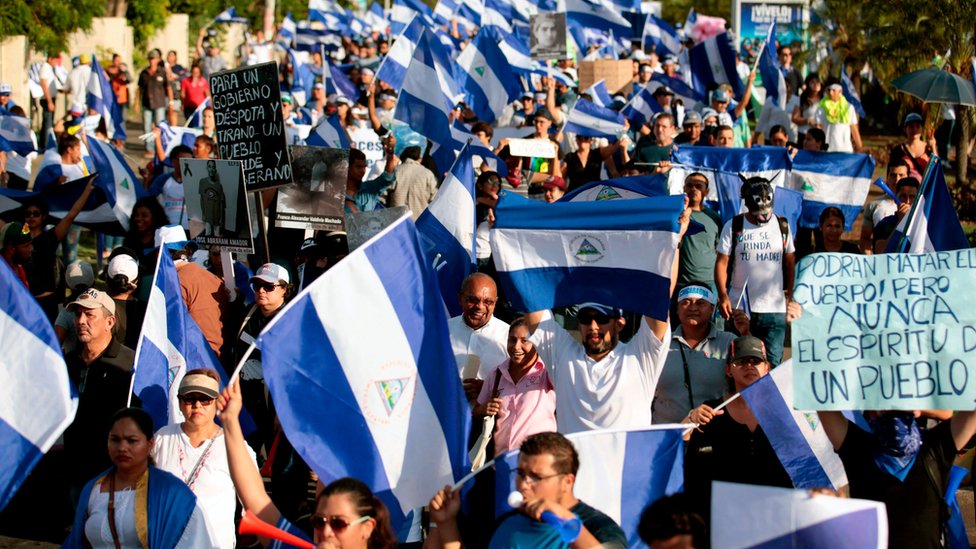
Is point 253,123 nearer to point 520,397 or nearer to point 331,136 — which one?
point 520,397

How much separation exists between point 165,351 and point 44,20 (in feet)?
73.3

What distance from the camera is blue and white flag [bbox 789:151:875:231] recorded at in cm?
1252

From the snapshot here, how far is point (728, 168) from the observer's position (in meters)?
12.0

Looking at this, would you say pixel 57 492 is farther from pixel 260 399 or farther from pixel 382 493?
pixel 382 493

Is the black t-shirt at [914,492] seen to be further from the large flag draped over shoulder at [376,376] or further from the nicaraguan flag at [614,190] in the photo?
the nicaraguan flag at [614,190]

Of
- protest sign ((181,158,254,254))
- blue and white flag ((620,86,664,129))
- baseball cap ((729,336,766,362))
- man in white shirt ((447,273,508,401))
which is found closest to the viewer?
baseball cap ((729,336,766,362))

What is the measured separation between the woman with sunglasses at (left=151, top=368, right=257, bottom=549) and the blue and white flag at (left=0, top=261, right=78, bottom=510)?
685mm

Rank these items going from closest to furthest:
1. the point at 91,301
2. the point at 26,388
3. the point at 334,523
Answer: the point at 334,523
the point at 26,388
the point at 91,301

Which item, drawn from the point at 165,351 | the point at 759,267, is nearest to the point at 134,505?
the point at 165,351

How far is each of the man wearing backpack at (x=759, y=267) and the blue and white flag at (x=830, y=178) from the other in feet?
11.2

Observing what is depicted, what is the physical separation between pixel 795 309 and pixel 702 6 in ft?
149

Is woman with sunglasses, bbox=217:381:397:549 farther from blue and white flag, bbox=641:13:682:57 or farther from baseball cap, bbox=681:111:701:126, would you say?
blue and white flag, bbox=641:13:682:57

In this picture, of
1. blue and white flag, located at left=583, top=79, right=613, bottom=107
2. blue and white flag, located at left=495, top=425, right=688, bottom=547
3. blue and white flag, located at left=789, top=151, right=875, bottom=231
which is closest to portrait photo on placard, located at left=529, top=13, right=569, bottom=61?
blue and white flag, located at left=583, top=79, right=613, bottom=107

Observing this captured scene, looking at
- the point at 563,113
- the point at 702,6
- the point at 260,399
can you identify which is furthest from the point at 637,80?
the point at 702,6
